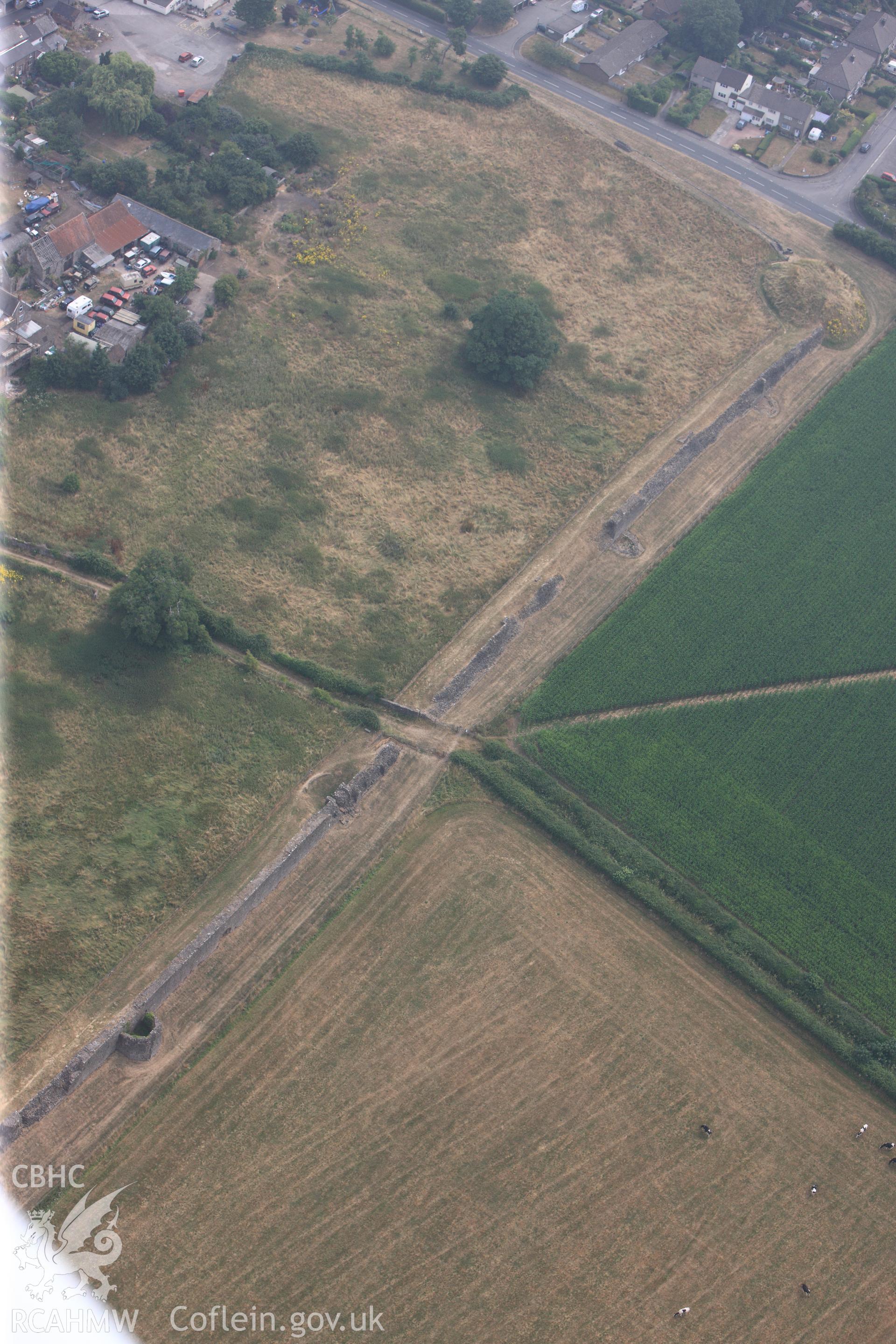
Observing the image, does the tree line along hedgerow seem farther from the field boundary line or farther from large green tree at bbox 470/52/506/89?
large green tree at bbox 470/52/506/89

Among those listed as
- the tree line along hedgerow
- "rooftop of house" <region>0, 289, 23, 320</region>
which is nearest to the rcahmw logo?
the tree line along hedgerow

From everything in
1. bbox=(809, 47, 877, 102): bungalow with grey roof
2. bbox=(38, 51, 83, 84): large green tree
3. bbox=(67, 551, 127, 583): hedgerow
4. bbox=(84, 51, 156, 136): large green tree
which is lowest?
bbox=(67, 551, 127, 583): hedgerow

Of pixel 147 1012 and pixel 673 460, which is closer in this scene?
pixel 147 1012

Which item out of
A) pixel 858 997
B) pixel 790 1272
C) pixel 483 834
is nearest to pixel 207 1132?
pixel 483 834

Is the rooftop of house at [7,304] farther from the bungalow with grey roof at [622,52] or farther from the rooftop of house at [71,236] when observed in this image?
the bungalow with grey roof at [622,52]

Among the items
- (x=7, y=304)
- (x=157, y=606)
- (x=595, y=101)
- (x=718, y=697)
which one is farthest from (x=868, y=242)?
(x=157, y=606)

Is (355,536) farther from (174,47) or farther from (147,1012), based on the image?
(174,47)
